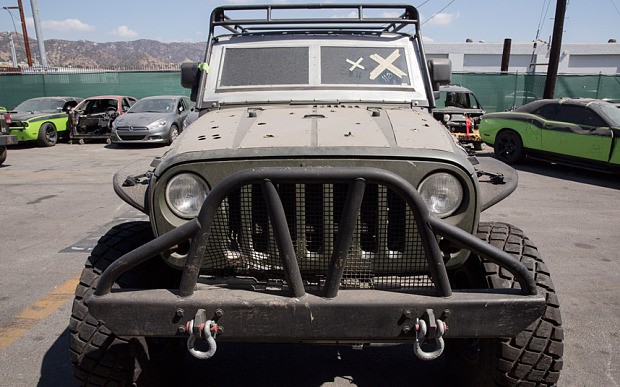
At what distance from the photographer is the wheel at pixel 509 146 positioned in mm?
11172

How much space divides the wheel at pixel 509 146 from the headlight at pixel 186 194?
10.3 m

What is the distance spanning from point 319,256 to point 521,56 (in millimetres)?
49721

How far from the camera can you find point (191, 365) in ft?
10.9

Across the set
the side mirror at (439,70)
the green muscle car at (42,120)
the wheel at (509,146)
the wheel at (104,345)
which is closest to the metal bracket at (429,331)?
the wheel at (104,345)

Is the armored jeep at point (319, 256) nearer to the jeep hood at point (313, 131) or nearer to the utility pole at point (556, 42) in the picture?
the jeep hood at point (313, 131)

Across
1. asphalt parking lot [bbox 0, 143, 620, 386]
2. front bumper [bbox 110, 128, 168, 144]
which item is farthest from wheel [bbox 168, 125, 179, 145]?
→ asphalt parking lot [bbox 0, 143, 620, 386]

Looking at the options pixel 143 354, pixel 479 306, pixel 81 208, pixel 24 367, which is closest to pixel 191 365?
pixel 143 354

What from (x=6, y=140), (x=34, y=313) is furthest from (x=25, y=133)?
(x=34, y=313)

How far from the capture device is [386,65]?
3.78 m

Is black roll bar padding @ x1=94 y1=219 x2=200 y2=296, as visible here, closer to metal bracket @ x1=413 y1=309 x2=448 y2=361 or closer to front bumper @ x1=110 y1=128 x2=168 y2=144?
metal bracket @ x1=413 y1=309 x2=448 y2=361

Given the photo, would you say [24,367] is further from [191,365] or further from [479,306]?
[479,306]

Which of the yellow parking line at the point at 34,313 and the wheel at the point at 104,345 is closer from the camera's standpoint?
the wheel at the point at 104,345

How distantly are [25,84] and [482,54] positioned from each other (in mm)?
39315

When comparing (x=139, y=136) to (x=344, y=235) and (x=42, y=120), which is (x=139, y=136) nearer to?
(x=42, y=120)
